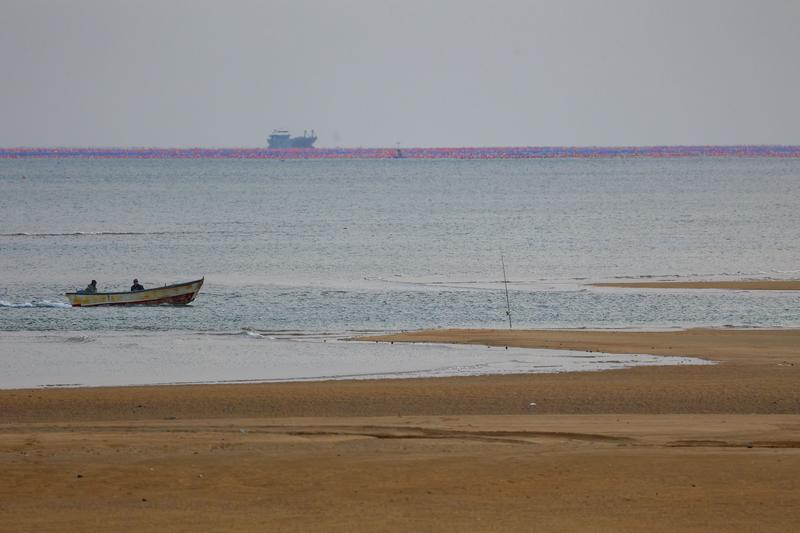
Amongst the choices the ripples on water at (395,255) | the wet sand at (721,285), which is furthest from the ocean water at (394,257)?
the wet sand at (721,285)

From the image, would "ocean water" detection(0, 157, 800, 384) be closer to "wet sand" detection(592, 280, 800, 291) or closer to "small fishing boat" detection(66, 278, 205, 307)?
"small fishing boat" detection(66, 278, 205, 307)

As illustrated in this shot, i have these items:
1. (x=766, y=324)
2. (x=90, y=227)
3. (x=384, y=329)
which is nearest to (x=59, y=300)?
(x=384, y=329)

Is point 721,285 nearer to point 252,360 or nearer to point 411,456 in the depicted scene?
point 252,360

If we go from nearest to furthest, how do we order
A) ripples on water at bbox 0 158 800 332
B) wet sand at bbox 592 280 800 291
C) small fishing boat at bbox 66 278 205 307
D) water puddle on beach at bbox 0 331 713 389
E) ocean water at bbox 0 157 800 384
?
water puddle on beach at bbox 0 331 713 389 → ocean water at bbox 0 157 800 384 → ripples on water at bbox 0 158 800 332 → small fishing boat at bbox 66 278 205 307 → wet sand at bbox 592 280 800 291

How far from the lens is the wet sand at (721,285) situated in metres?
35.8

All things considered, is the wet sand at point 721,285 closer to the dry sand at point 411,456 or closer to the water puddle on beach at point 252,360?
the water puddle on beach at point 252,360

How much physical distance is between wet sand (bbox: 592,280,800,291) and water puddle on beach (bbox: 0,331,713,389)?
14779 mm

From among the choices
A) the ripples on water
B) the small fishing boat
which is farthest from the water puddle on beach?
the small fishing boat

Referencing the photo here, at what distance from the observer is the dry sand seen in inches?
414

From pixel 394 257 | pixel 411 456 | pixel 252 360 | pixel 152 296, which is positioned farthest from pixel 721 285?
pixel 411 456

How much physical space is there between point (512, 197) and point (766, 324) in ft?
282

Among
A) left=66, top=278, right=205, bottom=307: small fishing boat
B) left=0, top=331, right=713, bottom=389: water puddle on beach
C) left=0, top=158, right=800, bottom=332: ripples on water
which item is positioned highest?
left=0, top=331, right=713, bottom=389: water puddle on beach

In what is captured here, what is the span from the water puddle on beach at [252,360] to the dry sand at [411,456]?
5.47ft

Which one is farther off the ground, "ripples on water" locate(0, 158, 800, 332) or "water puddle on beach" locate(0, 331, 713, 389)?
"water puddle on beach" locate(0, 331, 713, 389)
